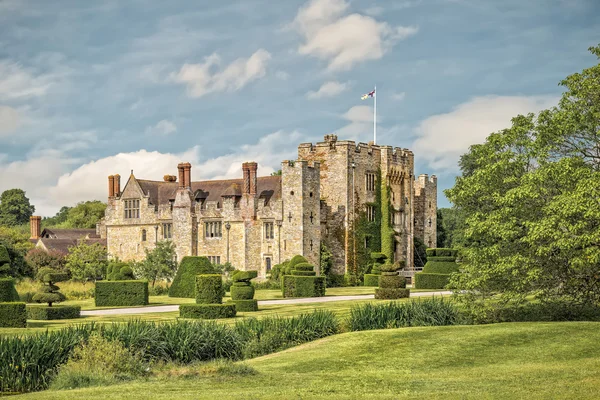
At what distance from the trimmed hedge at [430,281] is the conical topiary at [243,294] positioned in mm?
13868

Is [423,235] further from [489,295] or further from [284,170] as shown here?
[489,295]

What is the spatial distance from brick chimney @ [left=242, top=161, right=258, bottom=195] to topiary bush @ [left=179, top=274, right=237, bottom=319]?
25.0 meters

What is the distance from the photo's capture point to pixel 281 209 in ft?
184

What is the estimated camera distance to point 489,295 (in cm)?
2809

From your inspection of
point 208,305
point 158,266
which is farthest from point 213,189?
point 208,305

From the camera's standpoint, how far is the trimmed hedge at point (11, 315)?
2822cm

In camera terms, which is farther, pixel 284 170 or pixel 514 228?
pixel 284 170

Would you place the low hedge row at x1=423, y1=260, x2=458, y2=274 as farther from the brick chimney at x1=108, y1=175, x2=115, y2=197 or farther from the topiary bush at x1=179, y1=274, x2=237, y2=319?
the brick chimney at x1=108, y1=175, x2=115, y2=197

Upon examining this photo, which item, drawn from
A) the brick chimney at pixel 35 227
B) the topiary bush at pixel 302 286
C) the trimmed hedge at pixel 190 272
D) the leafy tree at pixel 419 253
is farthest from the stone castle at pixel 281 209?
the brick chimney at pixel 35 227

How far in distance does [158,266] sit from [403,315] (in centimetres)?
2974

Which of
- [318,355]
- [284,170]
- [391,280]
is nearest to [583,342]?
A: [318,355]

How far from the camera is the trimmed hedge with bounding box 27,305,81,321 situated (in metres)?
31.6

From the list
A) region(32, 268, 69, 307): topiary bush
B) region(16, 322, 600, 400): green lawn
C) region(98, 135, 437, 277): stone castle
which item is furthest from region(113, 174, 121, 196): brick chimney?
region(16, 322, 600, 400): green lawn

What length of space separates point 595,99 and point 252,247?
111ft
